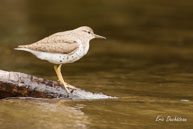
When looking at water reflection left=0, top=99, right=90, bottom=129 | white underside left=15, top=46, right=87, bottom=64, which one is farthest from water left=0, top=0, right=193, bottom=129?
white underside left=15, top=46, right=87, bottom=64

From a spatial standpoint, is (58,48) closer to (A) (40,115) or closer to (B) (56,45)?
(B) (56,45)

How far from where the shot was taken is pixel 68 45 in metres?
8.77

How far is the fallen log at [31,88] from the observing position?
8.44 meters

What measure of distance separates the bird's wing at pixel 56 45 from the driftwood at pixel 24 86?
1.62ft

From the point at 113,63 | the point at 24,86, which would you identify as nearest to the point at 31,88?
the point at 24,86

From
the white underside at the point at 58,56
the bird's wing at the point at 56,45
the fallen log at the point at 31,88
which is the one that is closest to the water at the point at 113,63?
the fallen log at the point at 31,88

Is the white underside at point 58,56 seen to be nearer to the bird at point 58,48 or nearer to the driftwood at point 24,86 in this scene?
the bird at point 58,48

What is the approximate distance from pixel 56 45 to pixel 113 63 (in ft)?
13.9

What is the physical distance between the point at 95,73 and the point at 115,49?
3.15 m

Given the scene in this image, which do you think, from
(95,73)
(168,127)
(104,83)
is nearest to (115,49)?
(95,73)

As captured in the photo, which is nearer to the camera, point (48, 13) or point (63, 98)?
point (63, 98)

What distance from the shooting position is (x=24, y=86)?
28.0 ft

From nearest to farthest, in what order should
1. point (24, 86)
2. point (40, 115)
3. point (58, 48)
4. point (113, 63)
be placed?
point (40, 115) → point (24, 86) → point (58, 48) → point (113, 63)

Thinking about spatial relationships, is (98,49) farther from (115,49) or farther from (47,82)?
(47,82)
